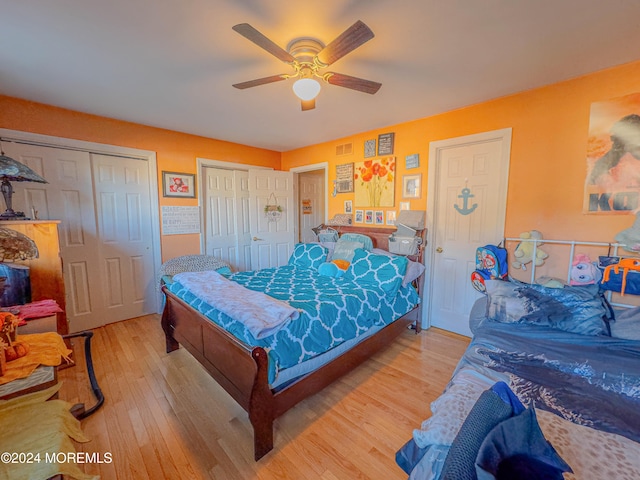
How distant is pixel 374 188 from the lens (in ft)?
11.5

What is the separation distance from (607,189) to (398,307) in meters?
1.91

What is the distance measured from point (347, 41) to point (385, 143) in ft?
6.89

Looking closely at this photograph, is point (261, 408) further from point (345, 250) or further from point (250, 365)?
point (345, 250)

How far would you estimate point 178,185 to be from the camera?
11.8ft

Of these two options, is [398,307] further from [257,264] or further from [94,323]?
[94,323]

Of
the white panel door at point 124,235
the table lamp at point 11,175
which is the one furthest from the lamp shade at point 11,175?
the white panel door at point 124,235

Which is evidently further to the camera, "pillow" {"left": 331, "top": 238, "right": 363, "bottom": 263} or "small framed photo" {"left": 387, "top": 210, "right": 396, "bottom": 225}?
"small framed photo" {"left": 387, "top": 210, "right": 396, "bottom": 225}

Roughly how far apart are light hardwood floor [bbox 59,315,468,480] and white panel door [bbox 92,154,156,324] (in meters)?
0.83

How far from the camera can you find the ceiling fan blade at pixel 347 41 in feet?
4.10

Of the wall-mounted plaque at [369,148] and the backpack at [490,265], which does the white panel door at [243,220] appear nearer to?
the wall-mounted plaque at [369,148]

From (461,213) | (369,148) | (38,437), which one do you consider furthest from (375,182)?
(38,437)

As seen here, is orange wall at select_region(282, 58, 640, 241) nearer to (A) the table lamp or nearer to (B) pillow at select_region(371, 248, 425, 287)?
(B) pillow at select_region(371, 248, 425, 287)

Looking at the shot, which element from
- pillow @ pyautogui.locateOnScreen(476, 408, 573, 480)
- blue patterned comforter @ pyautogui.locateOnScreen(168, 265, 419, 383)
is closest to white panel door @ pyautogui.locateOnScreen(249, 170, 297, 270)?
blue patterned comforter @ pyautogui.locateOnScreen(168, 265, 419, 383)

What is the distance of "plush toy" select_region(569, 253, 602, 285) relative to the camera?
2.08m
